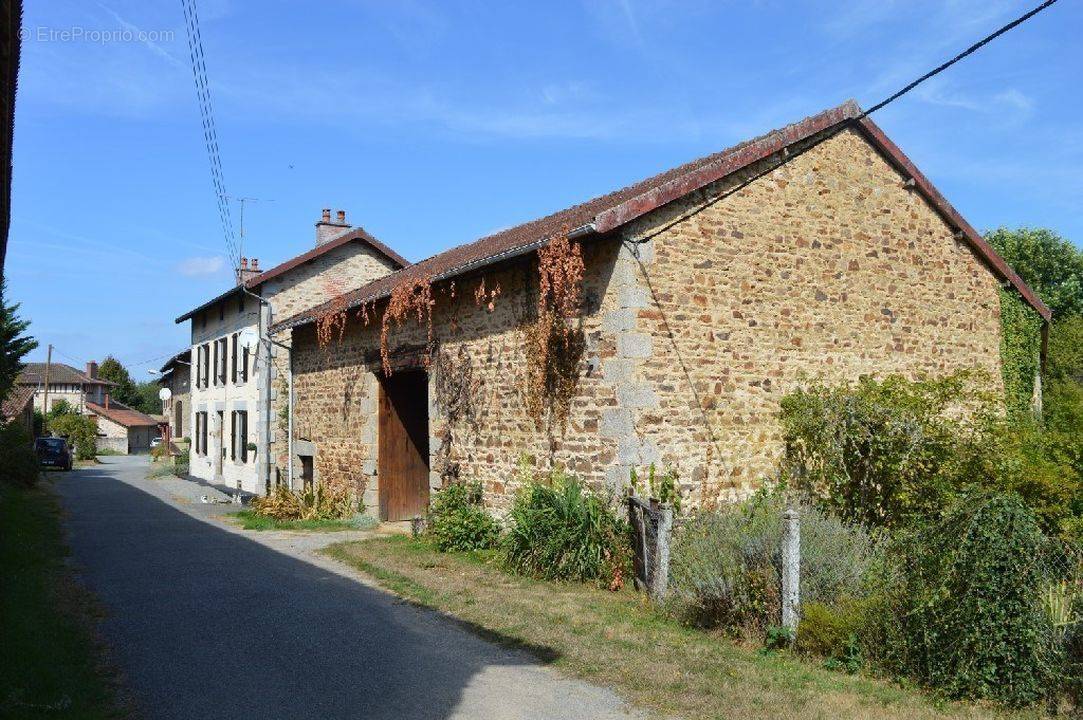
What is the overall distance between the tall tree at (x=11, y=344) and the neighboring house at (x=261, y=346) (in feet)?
15.9

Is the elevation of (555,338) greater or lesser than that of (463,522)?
greater

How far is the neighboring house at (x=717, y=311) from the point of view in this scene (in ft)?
31.0

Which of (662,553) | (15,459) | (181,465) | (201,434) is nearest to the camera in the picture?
(662,553)

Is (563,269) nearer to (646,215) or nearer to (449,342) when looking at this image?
(646,215)

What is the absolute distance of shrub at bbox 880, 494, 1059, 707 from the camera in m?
5.14

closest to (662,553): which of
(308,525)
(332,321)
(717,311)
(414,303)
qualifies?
(717,311)

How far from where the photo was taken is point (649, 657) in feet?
20.5

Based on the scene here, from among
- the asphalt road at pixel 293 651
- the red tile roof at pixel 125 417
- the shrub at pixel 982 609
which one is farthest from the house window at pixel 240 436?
the red tile roof at pixel 125 417

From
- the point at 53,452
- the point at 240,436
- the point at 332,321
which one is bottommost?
the point at 53,452

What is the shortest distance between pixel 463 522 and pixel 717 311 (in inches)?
175

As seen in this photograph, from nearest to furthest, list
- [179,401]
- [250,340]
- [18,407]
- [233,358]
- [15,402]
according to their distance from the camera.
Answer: [250,340] → [233,358] → [18,407] → [15,402] → [179,401]

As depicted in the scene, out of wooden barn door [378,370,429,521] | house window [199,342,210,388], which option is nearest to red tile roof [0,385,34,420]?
house window [199,342,210,388]

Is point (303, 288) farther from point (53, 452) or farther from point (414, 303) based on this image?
point (53, 452)

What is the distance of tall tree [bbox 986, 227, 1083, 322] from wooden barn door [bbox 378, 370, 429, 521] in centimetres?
1557
